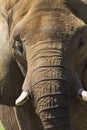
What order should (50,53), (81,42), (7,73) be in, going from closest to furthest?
(50,53) < (81,42) < (7,73)

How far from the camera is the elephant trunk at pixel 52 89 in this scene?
571 centimetres

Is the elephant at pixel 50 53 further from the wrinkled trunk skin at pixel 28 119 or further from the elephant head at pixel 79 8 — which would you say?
the wrinkled trunk skin at pixel 28 119

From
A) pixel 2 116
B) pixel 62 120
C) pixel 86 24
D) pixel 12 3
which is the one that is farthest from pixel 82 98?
pixel 2 116

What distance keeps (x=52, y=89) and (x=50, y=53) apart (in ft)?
1.19

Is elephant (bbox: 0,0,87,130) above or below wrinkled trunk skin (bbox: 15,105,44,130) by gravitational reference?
above

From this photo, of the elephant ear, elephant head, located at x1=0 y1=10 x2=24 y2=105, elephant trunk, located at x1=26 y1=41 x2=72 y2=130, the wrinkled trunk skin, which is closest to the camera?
elephant trunk, located at x1=26 y1=41 x2=72 y2=130

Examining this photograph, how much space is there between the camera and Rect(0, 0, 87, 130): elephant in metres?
5.73

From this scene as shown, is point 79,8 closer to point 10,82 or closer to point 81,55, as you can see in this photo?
point 81,55

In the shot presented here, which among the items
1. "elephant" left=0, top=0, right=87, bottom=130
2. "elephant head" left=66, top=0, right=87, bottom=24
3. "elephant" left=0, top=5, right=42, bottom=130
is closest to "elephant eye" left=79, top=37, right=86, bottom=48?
"elephant" left=0, top=0, right=87, bottom=130

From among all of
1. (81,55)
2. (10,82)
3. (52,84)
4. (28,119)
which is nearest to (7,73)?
(10,82)

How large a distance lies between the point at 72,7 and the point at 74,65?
60cm

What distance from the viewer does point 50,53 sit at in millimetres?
5871

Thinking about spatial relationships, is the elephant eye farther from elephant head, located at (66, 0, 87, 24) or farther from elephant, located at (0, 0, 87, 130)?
elephant head, located at (66, 0, 87, 24)

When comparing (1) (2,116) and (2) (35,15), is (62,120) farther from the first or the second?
(1) (2,116)
